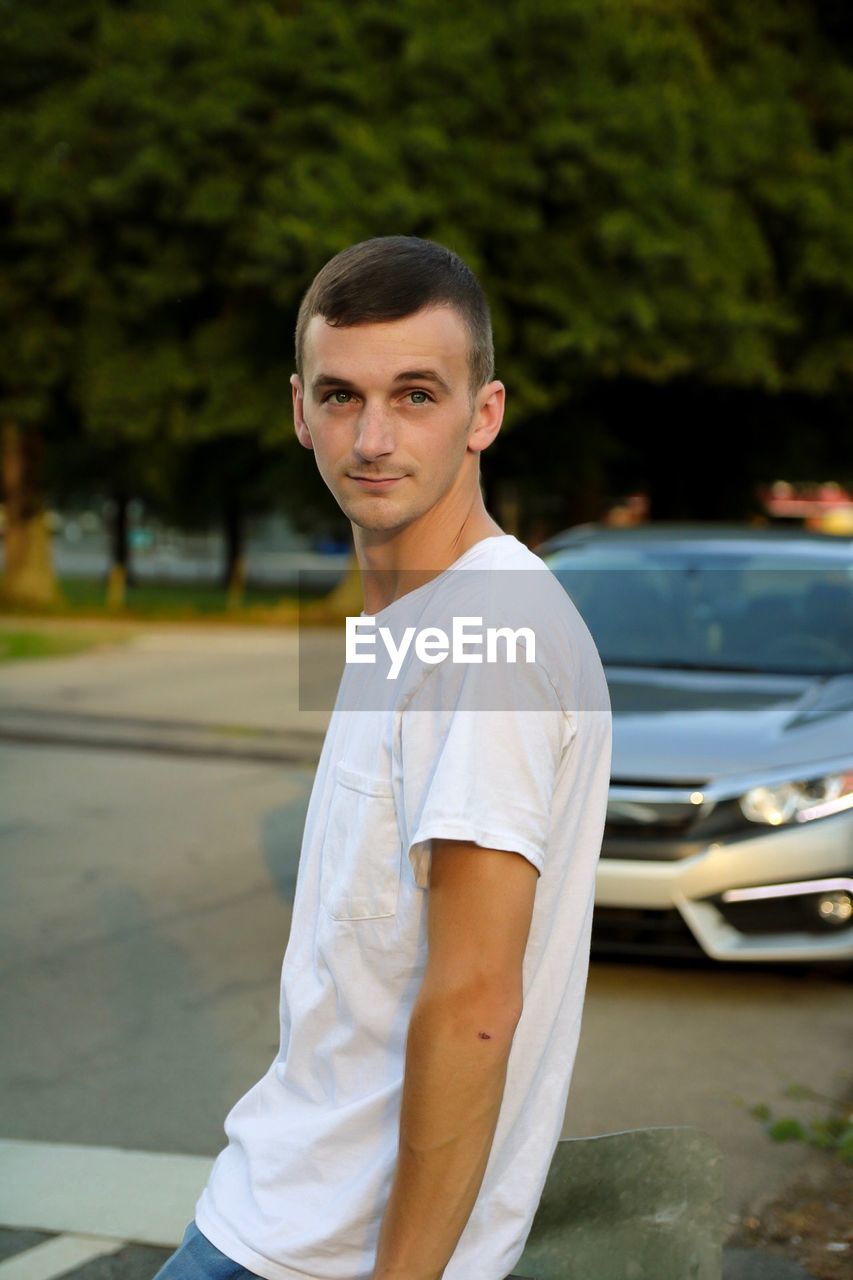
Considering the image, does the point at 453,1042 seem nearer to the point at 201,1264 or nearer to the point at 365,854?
the point at 365,854

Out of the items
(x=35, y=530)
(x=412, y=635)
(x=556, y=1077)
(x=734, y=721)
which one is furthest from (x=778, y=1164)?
(x=35, y=530)

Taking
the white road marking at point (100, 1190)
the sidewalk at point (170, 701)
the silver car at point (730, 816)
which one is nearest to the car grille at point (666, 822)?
the silver car at point (730, 816)

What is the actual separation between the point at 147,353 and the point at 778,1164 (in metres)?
22.9

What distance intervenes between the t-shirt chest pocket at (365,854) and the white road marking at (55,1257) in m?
2.29

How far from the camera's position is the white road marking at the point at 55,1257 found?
3570mm

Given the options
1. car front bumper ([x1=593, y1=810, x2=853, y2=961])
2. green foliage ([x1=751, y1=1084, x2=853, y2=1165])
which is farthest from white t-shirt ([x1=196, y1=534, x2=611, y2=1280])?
car front bumper ([x1=593, y1=810, x2=853, y2=961])

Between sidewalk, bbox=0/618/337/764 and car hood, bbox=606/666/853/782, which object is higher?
car hood, bbox=606/666/853/782

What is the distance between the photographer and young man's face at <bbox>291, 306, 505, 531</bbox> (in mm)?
1739

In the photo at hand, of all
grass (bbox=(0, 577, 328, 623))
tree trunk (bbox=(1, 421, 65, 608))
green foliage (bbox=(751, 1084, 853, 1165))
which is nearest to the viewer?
green foliage (bbox=(751, 1084, 853, 1165))

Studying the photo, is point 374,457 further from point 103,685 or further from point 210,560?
point 210,560

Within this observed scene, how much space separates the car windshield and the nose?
5263 millimetres

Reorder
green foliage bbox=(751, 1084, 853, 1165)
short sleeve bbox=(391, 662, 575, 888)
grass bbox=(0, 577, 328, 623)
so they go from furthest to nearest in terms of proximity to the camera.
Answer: grass bbox=(0, 577, 328, 623) < green foliage bbox=(751, 1084, 853, 1165) < short sleeve bbox=(391, 662, 575, 888)

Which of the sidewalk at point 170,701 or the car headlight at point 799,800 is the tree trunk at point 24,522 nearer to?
the sidewalk at point 170,701

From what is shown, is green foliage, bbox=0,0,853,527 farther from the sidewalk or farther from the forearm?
the forearm
